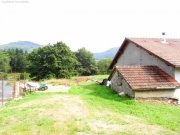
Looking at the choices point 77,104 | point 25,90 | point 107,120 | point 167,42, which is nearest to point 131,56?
point 167,42

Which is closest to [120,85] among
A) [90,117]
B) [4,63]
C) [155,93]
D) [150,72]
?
[150,72]

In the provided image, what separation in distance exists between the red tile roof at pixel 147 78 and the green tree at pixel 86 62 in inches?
2324

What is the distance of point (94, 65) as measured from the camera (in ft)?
281

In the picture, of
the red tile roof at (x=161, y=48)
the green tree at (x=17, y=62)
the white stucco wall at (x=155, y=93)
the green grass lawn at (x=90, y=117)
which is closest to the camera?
the green grass lawn at (x=90, y=117)

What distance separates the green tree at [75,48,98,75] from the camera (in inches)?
3244

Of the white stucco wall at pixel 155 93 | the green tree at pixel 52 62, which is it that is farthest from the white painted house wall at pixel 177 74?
the green tree at pixel 52 62

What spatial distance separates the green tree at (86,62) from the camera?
82.4 m

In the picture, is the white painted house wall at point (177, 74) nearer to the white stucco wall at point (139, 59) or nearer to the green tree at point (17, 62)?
the white stucco wall at point (139, 59)

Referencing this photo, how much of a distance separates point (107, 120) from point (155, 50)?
36.8 feet

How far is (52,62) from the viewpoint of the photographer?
5331 centimetres

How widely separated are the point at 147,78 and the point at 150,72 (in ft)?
3.88

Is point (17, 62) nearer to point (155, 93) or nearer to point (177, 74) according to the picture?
point (177, 74)

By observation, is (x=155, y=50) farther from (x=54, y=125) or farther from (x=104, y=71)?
(x=104, y=71)

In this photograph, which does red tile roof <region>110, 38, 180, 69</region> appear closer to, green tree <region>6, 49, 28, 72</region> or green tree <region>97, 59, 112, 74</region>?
green tree <region>97, 59, 112, 74</region>
